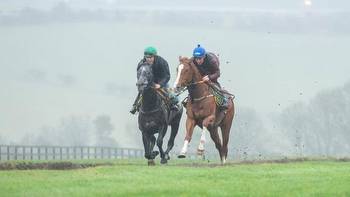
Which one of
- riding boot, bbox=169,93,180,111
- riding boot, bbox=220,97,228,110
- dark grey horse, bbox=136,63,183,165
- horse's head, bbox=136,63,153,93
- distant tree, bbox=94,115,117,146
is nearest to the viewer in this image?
horse's head, bbox=136,63,153,93

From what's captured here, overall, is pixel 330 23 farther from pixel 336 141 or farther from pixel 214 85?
pixel 214 85

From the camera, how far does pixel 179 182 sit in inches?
968

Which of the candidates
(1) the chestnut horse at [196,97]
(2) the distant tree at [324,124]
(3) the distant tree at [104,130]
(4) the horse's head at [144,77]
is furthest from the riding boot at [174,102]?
(3) the distant tree at [104,130]

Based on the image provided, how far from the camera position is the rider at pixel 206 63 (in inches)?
1255

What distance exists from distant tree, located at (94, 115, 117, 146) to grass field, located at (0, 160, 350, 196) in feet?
358

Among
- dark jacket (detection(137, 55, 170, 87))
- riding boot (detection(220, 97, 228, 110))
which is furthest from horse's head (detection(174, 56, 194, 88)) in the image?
riding boot (detection(220, 97, 228, 110))

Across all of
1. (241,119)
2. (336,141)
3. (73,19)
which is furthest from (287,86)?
(73,19)

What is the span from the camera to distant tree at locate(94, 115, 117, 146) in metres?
138

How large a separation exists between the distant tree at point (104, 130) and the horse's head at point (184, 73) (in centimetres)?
10566

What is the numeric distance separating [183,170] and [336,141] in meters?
85.8

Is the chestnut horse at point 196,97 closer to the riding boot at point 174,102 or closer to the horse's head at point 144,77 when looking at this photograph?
the horse's head at point 144,77

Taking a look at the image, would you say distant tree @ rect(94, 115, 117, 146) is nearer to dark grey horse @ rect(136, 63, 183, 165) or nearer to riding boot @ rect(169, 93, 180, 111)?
riding boot @ rect(169, 93, 180, 111)

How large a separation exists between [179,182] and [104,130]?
118 metres

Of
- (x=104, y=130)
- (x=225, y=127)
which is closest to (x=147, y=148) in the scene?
(x=225, y=127)
